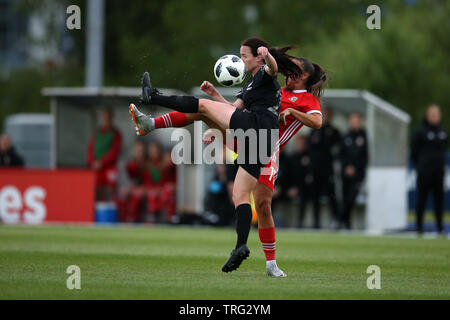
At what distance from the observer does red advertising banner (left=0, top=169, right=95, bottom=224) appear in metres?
19.2

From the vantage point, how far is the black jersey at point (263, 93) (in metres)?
8.80

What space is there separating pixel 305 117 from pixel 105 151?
11.6 m

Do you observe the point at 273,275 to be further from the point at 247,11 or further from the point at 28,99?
the point at 247,11

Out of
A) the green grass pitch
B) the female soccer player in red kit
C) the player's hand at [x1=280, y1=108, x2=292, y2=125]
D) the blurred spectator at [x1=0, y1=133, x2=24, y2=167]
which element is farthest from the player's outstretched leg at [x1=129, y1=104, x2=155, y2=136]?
the blurred spectator at [x1=0, y1=133, x2=24, y2=167]

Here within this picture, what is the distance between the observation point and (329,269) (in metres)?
9.77

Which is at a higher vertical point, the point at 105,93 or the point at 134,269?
the point at 105,93

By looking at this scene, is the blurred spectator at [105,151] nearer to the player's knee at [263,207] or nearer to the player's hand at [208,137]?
the player's hand at [208,137]

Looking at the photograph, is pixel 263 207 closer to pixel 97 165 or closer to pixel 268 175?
pixel 268 175

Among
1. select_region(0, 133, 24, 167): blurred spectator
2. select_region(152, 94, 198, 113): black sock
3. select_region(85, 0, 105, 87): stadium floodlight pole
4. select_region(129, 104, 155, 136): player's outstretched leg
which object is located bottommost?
select_region(0, 133, 24, 167): blurred spectator

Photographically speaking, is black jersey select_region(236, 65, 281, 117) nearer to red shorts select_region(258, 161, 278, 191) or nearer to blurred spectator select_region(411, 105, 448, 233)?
red shorts select_region(258, 161, 278, 191)

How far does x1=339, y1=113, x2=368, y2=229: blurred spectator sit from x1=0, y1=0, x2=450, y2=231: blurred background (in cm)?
61

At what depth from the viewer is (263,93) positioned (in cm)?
885
